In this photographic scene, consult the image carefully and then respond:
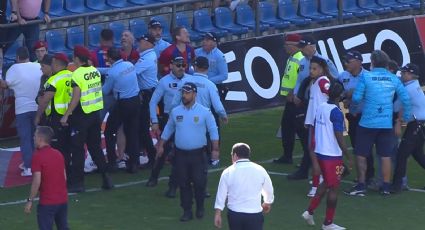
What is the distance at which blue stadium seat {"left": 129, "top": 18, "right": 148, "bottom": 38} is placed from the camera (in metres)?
20.5

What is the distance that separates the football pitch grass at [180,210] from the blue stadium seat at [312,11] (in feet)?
25.1

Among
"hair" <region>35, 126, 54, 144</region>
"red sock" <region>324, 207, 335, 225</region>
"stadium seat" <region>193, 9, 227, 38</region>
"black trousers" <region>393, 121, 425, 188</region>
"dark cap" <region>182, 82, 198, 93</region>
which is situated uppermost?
"dark cap" <region>182, 82, 198, 93</region>

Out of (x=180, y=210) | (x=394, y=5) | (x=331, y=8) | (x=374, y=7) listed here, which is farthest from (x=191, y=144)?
(x=394, y=5)

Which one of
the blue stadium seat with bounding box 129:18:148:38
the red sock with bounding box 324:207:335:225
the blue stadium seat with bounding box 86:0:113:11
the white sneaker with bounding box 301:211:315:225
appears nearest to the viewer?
the red sock with bounding box 324:207:335:225

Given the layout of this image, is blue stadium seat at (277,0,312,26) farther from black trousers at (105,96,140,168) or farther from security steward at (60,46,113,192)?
security steward at (60,46,113,192)

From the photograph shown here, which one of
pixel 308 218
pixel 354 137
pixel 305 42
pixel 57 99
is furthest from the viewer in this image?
pixel 305 42

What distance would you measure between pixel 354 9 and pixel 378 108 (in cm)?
1066

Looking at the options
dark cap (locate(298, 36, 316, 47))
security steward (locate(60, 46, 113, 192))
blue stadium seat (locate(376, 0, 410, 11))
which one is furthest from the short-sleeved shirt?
blue stadium seat (locate(376, 0, 410, 11))

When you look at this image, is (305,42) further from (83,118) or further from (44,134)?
(44,134)

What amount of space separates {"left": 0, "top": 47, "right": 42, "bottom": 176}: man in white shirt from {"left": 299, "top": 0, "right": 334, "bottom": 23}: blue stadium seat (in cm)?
947

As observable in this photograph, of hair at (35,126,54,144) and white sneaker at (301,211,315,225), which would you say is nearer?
hair at (35,126,54,144)

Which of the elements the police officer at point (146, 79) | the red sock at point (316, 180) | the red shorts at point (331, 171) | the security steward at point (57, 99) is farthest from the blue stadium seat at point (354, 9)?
the red shorts at point (331, 171)

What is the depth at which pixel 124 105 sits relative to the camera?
1584 centimetres

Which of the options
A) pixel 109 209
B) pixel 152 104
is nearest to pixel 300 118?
pixel 152 104
